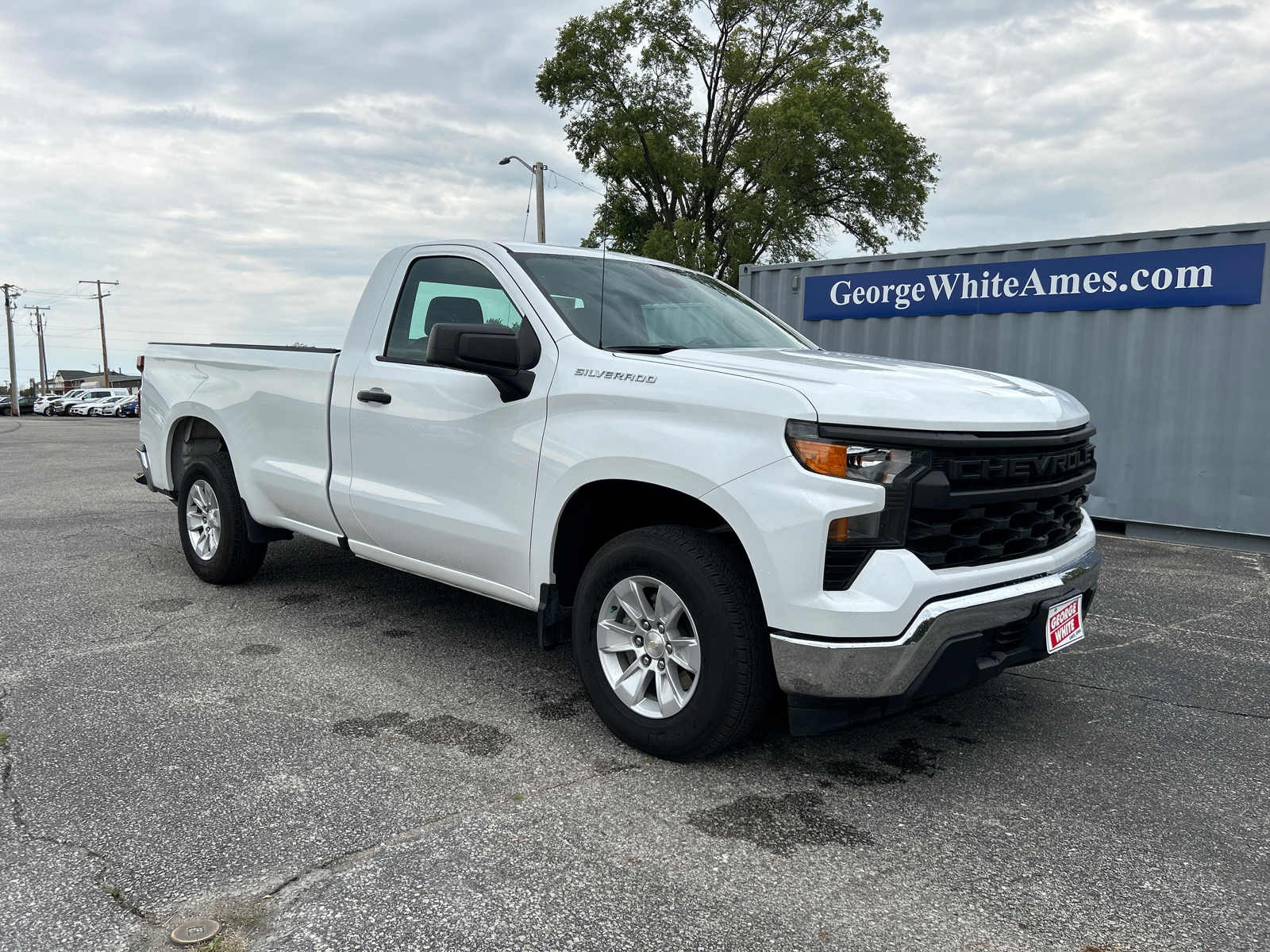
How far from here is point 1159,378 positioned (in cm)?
866

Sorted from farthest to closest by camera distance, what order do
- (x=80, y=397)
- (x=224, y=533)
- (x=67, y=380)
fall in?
(x=67, y=380), (x=80, y=397), (x=224, y=533)

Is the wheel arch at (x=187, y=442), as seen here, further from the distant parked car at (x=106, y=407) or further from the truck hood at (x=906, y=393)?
the distant parked car at (x=106, y=407)

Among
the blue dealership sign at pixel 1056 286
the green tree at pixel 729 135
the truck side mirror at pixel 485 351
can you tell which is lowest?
the truck side mirror at pixel 485 351

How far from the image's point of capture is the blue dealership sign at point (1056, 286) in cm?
823

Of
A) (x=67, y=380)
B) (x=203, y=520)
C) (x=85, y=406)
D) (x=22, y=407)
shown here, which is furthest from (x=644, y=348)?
(x=67, y=380)

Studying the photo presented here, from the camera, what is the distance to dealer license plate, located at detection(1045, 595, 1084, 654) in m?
3.25

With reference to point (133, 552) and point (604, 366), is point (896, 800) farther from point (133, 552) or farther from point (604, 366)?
point (133, 552)

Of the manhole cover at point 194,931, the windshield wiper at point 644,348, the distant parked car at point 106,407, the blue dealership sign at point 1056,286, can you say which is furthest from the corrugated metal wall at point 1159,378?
the distant parked car at point 106,407

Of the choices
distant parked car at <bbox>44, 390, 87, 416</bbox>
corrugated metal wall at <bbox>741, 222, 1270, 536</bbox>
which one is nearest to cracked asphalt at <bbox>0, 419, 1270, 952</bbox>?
corrugated metal wall at <bbox>741, 222, 1270, 536</bbox>

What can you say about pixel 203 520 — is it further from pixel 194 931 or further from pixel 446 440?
pixel 194 931

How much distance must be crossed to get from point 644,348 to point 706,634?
3.98ft

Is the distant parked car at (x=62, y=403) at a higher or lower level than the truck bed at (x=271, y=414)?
lower

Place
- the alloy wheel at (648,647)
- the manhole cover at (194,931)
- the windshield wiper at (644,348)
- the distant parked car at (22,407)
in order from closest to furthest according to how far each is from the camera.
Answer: the manhole cover at (194,931)
the alloy wheel at (648,647)
the windshield wiper at (644,348)
the distant parked car at (22,407)

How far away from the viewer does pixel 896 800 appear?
125 inches
